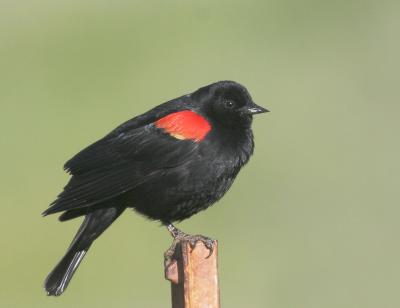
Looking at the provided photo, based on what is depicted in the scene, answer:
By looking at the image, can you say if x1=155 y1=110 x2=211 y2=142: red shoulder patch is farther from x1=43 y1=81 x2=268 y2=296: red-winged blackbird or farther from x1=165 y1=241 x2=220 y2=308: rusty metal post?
x1=165 y1=241 x2=220 y2=308: rusty metal post

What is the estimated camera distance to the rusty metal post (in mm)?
3770

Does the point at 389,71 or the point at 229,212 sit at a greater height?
the point at 389,71

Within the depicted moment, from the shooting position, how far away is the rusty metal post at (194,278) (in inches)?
148

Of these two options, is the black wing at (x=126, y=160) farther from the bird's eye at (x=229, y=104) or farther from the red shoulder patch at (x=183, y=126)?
the bird's eye at (x=229, y=104)

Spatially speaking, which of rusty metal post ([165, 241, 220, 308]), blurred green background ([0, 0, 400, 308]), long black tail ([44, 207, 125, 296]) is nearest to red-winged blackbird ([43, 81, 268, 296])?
long black tail ([44, 207, 125, 296])

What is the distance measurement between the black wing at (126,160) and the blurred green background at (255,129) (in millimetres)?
2730

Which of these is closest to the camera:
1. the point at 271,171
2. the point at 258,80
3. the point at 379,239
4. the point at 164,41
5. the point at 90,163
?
the point at 90,163

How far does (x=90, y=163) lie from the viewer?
203 inches

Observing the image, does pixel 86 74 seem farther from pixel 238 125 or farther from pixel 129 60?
pixel 238 125

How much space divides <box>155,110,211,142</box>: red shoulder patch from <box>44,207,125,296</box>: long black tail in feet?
1.61

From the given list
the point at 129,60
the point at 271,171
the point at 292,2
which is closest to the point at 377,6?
the point at 292,2

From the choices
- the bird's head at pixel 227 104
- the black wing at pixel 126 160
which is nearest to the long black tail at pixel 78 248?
the black wing at pixel 126 160

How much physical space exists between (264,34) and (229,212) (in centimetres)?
352

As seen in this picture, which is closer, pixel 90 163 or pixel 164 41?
pixel 90 163
